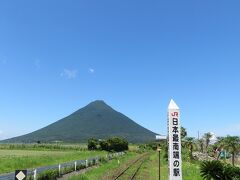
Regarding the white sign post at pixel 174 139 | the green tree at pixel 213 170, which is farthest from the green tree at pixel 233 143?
the white sign post at pixel 174 139

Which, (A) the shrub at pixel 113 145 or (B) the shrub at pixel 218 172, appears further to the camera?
(A) the shrub at pixel 113 145

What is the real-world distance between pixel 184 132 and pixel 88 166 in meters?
47.1

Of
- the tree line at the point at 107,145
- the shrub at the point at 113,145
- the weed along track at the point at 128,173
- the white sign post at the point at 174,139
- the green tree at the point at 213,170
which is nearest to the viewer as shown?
the white sign post at the point at 174,139

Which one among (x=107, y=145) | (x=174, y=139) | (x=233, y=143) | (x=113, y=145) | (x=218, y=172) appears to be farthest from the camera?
(x=113, y=145)

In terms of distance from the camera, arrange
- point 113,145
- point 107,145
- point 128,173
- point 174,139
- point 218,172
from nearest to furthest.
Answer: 1. point 174,139
2. point 218,172
3. point 128,173
4. point 107,145
5. point 113,145

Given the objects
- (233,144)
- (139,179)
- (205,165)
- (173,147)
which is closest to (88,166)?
(139,179)

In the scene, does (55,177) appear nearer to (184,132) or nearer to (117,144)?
(184,132)

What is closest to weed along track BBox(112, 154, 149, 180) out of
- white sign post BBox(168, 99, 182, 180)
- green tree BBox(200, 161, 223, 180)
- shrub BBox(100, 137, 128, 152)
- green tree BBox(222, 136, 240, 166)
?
green tree BBox(200, 161, 223, 180)

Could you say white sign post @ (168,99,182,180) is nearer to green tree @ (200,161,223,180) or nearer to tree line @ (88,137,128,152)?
green tree @ (200,161,223,180)

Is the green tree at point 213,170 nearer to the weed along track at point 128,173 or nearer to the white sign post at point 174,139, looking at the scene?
the white sign post at point 174,139

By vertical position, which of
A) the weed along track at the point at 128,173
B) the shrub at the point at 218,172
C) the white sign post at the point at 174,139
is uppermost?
the white sign post at the point at 174,139

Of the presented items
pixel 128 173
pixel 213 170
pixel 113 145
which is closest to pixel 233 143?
pixel 113 145

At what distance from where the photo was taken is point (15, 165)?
123ft

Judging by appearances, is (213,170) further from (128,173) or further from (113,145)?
(113,145)
